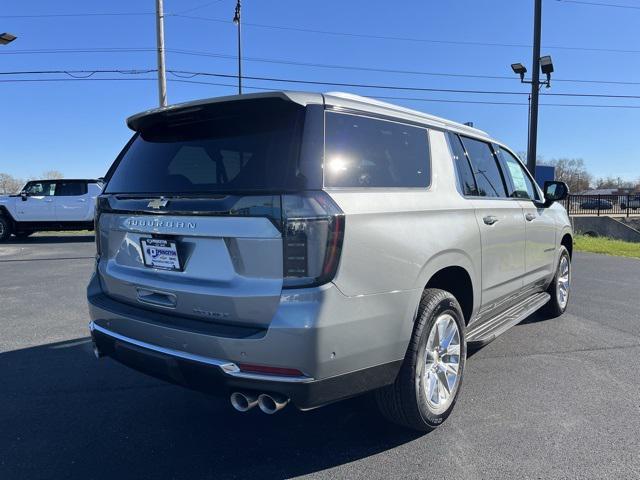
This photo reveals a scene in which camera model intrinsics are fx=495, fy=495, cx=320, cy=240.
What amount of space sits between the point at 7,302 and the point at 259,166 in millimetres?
5838

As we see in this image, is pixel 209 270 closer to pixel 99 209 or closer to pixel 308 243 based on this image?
pixel 308 243

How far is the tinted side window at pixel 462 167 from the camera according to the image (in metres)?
3.55

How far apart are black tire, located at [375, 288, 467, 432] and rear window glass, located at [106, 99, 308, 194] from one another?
1089mm

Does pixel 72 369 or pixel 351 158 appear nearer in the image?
pixel 351 158

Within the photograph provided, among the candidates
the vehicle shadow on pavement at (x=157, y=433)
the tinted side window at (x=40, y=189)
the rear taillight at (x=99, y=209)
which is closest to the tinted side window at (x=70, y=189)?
the tinted side window at (x=40, y=189)

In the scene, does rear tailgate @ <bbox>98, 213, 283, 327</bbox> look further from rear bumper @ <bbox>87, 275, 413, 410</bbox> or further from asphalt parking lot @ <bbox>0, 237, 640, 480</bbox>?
asphalt parking lot @ <bbox>0, 237, 640, 480</bbox>

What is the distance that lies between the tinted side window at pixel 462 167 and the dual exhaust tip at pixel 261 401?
6.56 feet

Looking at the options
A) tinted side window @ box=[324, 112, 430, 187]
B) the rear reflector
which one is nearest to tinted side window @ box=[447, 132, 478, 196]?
tinted side window @ box=[324, 112, 430, 187]

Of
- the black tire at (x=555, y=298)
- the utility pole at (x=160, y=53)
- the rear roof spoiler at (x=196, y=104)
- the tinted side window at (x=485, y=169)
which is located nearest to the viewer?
the rear roof spoiler at (x=196, y=104)

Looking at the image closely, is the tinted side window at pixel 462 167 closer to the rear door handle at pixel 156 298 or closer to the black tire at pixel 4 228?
the rear door handle at pixel 156 298

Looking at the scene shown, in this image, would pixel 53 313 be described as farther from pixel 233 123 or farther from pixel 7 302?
pixel 233 123

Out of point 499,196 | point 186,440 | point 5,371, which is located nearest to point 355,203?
point 186,440

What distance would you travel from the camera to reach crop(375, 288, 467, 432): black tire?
2768 mm

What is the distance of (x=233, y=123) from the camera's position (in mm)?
2766
